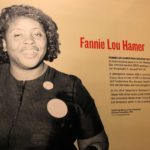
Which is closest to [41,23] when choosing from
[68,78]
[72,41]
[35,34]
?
[35,34]

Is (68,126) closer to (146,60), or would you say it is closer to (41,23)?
Answer: (41,23)

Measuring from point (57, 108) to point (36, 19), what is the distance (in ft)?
1.59

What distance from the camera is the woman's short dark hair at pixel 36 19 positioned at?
147 cm

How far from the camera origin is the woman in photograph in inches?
56.2

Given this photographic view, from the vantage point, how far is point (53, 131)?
57.8 inches

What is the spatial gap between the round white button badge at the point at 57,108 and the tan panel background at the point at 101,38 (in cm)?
19

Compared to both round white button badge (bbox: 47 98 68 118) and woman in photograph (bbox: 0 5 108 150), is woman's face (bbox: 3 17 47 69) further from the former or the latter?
round white button badge (bbox: 47 98 68 118)

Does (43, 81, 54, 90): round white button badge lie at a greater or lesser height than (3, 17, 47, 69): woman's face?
lesser

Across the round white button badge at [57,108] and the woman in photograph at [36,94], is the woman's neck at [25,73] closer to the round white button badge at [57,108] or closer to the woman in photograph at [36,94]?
the woman in photograph at [36,94]

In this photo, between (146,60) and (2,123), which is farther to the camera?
(146,60)

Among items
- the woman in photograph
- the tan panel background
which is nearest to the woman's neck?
the woman in photograph

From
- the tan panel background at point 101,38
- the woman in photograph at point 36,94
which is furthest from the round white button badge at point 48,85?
the tan panel background at point 101,38

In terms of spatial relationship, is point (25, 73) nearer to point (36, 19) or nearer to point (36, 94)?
Result: point (36, 94)

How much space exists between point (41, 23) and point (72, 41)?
205 millimetres
